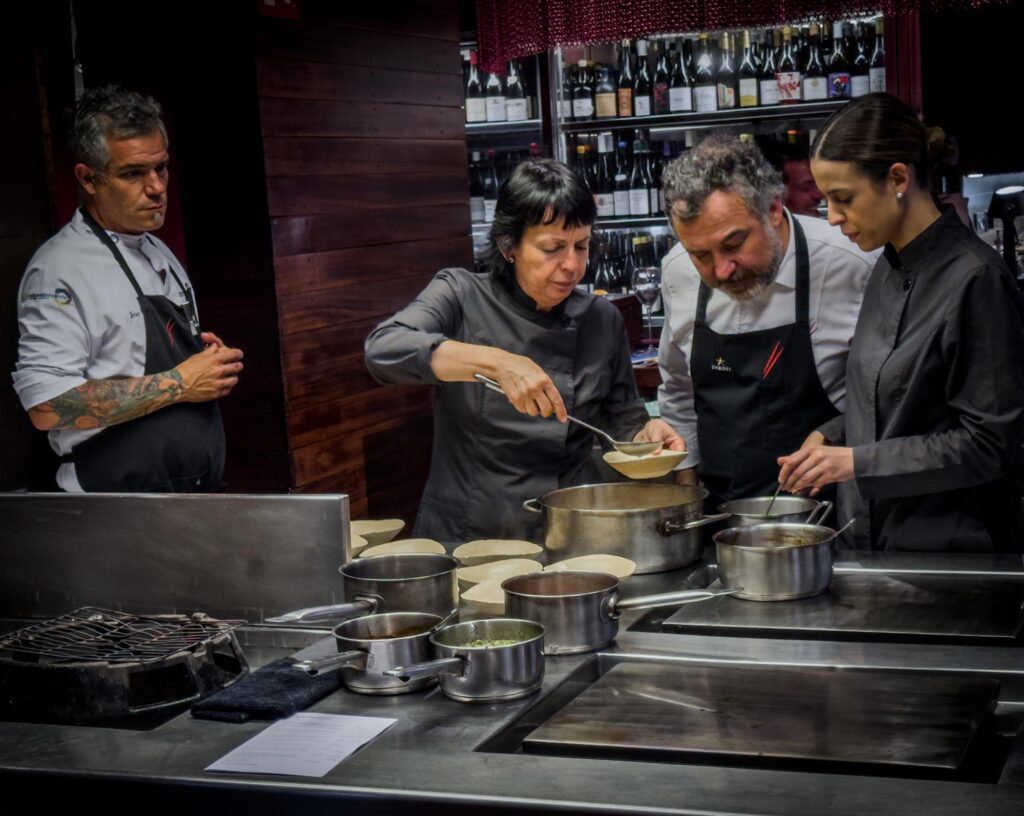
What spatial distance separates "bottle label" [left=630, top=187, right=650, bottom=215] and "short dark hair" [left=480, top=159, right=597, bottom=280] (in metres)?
3.15

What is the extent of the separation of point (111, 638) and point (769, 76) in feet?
15.5

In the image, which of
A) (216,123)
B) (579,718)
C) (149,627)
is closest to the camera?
(579,718)

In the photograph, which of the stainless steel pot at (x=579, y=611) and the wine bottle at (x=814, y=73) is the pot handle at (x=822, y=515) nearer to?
the stainless steel pot at (x=579, y=611)

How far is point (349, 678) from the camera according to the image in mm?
1907

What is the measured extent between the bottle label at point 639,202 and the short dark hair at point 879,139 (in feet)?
11.9

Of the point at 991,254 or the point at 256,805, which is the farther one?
the point at 991,254

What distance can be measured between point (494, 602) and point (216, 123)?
233cm

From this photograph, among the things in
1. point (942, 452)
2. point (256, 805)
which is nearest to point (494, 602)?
point (256, 805)

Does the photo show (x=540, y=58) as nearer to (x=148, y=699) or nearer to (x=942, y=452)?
(x=942, y=452)

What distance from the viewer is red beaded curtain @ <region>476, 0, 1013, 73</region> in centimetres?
319

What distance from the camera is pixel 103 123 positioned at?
3.16m

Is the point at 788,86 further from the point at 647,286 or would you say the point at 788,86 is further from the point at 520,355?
the point at 520,355

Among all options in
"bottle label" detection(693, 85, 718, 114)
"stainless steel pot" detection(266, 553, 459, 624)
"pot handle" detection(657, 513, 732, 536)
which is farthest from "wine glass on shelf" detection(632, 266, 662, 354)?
"stainless steel pot" detection(266, 553, 459, 624)

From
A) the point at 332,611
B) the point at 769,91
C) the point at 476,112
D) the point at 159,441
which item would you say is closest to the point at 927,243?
the point at 332,611
